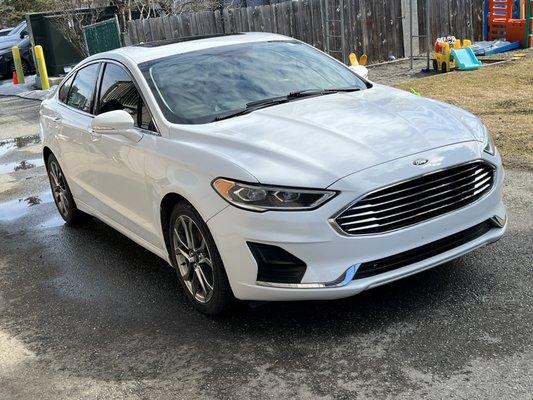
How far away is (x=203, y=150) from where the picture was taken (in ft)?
13.5

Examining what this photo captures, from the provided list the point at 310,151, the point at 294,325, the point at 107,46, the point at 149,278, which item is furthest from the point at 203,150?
the point at 107,46

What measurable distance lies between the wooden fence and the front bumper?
12.5m

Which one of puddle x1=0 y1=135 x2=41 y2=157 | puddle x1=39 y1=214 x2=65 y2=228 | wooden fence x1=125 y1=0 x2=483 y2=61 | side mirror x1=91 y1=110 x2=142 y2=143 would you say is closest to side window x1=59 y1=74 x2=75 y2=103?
puddle x1=39 y1=214 x2=65 y2=228

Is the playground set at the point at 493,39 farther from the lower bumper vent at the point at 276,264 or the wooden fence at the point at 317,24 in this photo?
the lower bumper vent at the point at 276,264

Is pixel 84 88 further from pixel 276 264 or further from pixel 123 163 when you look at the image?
pixel 276 264

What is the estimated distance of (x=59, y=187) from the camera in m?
6.83

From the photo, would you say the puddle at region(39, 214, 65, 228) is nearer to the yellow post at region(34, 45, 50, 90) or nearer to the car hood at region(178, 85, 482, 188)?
the car hood at region(178, 85, 482, 188)

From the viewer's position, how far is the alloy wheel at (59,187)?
263 inches

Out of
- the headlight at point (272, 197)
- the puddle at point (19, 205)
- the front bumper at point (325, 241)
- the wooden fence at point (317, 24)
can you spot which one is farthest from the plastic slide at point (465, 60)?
the headlight at point (272, 197)

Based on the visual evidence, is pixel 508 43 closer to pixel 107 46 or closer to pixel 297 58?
pixel 107 46

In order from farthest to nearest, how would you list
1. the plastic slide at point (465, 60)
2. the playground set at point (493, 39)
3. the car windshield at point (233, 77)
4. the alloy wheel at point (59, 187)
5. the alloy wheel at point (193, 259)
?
the playground set at point (493, 39) → the plastic slide at point (465, 60) → the alloy wheel at point (59, 187) → the car windshield at point (233, 77) → the alloy wheel at point (193, 259)

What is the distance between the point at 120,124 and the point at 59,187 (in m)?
2.34

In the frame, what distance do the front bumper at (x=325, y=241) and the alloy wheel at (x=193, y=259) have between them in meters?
0.31

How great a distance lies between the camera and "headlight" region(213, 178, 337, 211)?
3.63 metres
